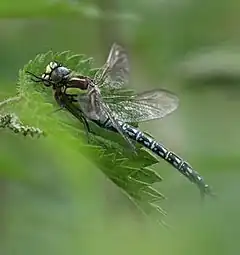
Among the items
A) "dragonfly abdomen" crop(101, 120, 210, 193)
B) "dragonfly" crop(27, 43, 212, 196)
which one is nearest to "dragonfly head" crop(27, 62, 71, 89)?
"dragonfly" crop(27, 43, 212, 196)

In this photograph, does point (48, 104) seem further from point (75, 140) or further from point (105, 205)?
point (105, 205)

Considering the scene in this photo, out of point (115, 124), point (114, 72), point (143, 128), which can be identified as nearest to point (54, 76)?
point (115, 124)

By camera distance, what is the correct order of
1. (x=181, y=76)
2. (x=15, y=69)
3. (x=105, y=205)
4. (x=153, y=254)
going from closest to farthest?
(x=153, y=254)
(x=105, y=205)
(x=15, y=69)
(x=181, y=76)

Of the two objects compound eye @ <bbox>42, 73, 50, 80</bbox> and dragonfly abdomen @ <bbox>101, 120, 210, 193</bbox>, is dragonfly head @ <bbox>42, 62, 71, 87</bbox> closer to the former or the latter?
compound eye @ <bbox>42, 73, 50, 80</bbox>

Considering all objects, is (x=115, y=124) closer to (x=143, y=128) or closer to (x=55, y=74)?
(x=55, y=74)

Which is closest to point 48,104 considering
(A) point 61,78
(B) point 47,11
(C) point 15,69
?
(A) point 61,78

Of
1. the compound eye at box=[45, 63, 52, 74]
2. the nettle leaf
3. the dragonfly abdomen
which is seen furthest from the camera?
the dragonfly abdomen

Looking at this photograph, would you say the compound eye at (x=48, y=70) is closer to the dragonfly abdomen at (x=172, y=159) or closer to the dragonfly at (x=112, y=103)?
the dragonfly at (x=112, y=103)

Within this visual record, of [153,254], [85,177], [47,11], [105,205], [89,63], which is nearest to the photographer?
[153,254]
